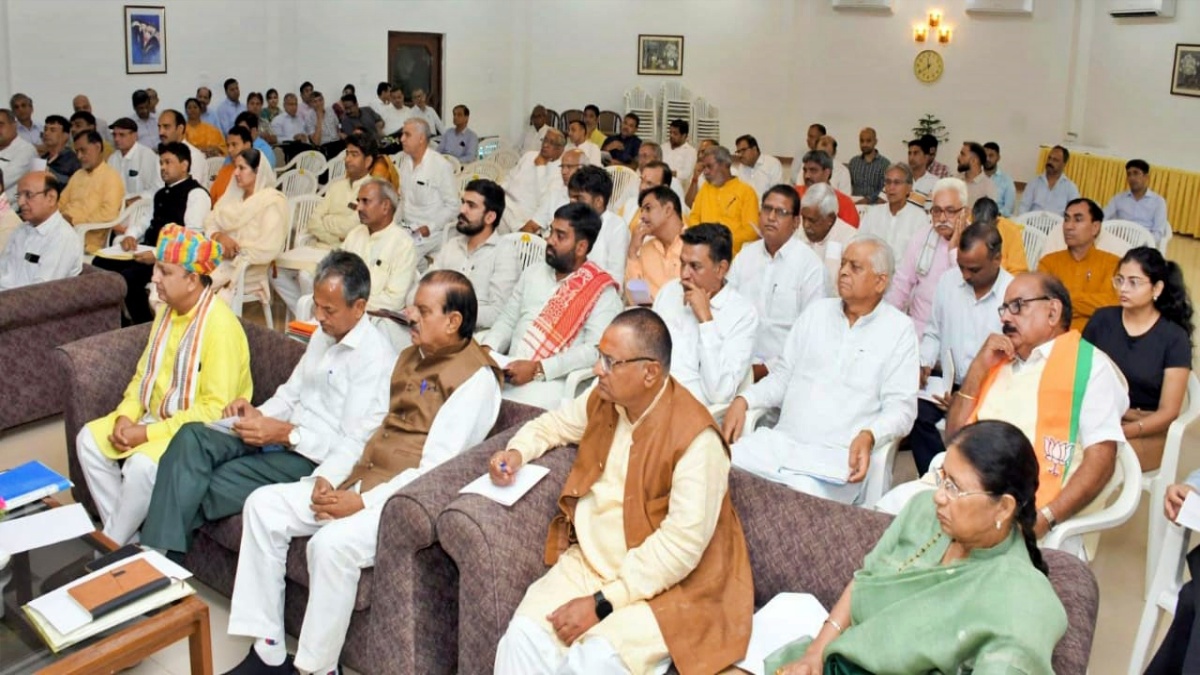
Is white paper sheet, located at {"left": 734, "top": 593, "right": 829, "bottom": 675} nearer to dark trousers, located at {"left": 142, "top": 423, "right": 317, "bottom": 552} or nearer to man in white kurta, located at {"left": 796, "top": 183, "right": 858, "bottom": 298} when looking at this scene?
dark trousers, located at {"left": 142, "top": 423, "right": 317, "bottom": 552}

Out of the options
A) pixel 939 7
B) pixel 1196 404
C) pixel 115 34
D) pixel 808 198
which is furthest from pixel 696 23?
pixel 1196 404

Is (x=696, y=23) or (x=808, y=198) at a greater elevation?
(x=696, y=23)

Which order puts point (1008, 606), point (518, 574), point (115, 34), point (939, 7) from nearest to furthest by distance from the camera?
point (1008, 606), point (518, 574), point (115, 34), point (939, 7)

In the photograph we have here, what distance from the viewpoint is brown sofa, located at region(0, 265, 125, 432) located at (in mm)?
4969

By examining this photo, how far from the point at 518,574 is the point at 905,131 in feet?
46.1

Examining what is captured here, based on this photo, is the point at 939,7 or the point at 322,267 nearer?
the point at 322,267

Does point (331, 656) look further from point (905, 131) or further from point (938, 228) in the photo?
point (905, 131)

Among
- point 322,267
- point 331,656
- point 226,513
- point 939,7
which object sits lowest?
point 331,656

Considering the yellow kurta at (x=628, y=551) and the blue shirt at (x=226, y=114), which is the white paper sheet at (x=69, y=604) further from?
the blue shirt at (x=226, y=114)

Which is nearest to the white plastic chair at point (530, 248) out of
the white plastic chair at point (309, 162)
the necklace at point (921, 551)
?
the necklace at point (921, 551)

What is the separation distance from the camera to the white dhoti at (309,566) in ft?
10.4

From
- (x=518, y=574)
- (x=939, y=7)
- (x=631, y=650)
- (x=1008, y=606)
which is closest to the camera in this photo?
(x=1008, y=606)

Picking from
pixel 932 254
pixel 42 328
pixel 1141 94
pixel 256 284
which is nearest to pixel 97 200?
pixel 256 284

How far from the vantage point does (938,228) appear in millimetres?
5277
